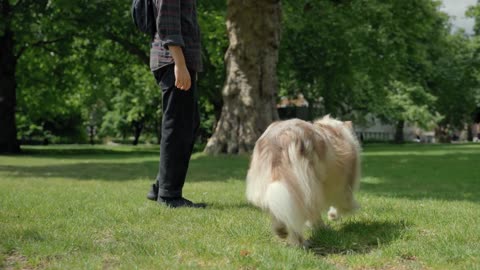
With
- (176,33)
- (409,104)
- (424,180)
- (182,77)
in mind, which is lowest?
(424,180)

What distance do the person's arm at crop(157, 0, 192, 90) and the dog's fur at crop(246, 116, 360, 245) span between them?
1.41 m

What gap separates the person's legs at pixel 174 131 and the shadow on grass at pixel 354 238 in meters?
1.92

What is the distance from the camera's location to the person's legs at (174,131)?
19.1ft

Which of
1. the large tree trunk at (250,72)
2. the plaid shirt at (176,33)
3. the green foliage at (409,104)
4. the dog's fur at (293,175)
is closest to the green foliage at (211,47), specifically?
the large tree trunk at (250,72)

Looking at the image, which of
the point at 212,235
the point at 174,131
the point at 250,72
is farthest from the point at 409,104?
the point at 212,235

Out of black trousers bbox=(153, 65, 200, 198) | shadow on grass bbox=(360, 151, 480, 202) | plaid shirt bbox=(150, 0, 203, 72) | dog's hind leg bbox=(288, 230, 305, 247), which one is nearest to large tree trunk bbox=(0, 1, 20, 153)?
shadow on grass bbox=(360, 151, 480, 202)

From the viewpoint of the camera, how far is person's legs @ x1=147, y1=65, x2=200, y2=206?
582 cm

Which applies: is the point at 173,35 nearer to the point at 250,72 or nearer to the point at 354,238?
the point at 354,238

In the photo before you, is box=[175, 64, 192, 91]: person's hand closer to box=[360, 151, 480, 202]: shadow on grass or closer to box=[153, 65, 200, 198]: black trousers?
box=[153, 65, 200, 198]: black trousers

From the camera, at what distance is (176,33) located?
5480 millimetres

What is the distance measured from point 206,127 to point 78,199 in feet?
129

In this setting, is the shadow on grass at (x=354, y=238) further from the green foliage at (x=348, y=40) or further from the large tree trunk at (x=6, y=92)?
the large tree trunk at (x=6, y=92)

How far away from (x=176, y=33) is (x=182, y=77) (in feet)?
1.47

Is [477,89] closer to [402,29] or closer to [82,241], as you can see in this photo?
[402,29]
